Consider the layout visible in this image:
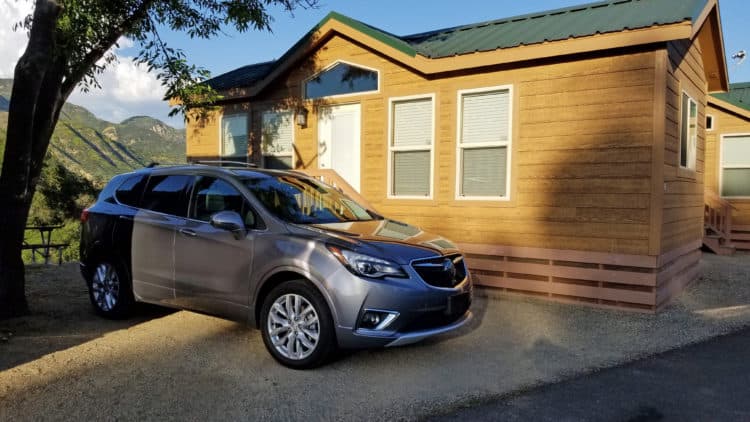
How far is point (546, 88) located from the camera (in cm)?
720

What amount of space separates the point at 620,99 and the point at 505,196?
6.36 feet

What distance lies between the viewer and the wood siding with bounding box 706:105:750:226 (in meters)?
13.1

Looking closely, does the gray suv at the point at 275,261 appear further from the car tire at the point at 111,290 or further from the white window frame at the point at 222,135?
the white window frame at the point at 222,135

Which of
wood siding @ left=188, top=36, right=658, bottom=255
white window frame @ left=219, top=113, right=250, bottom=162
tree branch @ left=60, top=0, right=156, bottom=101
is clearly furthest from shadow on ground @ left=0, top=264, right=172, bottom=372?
wood siding @ left=188, top=36, right=658, bottom=255

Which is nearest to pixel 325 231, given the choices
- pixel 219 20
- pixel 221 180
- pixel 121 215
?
pixel 221 180

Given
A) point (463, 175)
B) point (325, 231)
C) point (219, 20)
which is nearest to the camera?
point (325, 231)

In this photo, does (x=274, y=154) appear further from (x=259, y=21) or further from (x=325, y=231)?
(x=325, y=231)

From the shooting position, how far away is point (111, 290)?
588 centimetres

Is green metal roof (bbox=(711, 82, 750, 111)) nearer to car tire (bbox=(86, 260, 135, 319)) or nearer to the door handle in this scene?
the door handle

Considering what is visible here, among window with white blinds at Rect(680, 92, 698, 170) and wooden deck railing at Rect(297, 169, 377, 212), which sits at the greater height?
window with white blinds at Rect(680, 92, 698, 170)

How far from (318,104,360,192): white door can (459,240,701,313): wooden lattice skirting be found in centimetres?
249

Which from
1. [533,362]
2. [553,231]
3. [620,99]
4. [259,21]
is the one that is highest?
[259,21]

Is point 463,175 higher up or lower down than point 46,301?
higher up

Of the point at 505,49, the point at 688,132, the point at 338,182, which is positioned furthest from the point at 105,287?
the point at 688,132
